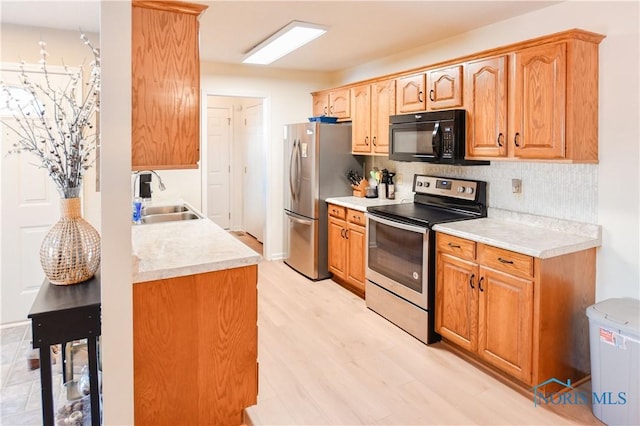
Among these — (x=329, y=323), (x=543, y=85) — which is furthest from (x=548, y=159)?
(x=329, y=323)

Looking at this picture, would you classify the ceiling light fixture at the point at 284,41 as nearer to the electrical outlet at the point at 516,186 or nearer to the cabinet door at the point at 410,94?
the cabinet door at the point at 410,94

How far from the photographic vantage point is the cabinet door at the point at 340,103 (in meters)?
4.59

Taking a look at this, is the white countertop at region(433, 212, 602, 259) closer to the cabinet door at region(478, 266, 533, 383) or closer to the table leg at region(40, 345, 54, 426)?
the cabinet door at region(478, 266, 533, 383)

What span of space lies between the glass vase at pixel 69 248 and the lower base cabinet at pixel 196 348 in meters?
0.31

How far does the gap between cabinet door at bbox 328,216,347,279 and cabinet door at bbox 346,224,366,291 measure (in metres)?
0.09

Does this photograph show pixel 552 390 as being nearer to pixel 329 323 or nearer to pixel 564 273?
pixel 564 273

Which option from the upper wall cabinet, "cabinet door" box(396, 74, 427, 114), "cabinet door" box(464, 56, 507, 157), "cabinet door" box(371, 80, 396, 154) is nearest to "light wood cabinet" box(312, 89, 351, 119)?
"cabinet door" box(371, 80, 396, 154)

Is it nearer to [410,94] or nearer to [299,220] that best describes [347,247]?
[299,220]

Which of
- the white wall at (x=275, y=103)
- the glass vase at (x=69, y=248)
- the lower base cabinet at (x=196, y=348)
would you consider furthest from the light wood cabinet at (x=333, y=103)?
the glass vase at (x=69, y=248)

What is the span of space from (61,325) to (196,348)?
0.58 m

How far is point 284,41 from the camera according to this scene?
12.5ft

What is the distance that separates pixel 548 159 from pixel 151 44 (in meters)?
2.29

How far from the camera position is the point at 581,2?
2.70m

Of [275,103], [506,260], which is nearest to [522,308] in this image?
[506,260]
